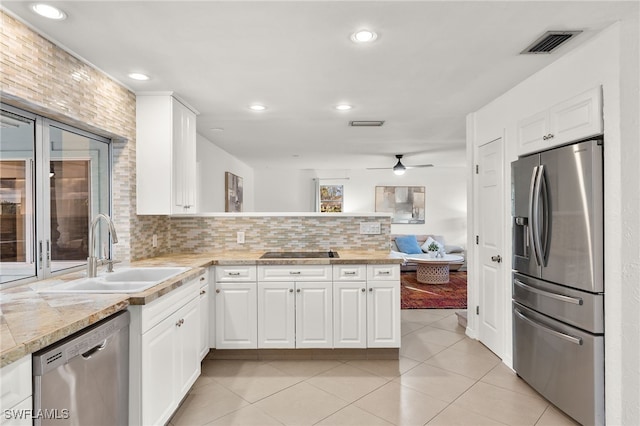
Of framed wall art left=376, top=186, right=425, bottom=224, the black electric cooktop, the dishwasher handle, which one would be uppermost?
framed wall art left=376, top=186, right=425, bottom=224

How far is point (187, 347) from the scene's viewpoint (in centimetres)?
232

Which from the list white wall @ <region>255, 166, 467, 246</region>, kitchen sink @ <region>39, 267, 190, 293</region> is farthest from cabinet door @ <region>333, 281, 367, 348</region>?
white wall @ <region>255, 166, 467, 246</region>

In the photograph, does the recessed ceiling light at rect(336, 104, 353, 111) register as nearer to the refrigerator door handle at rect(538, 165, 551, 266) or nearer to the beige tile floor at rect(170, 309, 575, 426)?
the refrigerator door handle at rect(538, 165, 551, 266)

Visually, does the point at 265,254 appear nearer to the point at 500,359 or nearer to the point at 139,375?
the point at 139,375

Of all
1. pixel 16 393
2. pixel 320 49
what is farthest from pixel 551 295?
pixel 16 393

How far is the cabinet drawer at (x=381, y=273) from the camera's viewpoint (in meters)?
2.99

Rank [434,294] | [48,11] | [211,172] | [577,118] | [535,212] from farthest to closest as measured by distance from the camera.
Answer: [434,294] → [211,172] → [535,212] → [577,118] → [48,11]

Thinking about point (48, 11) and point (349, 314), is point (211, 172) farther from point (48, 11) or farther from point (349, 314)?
point (48, 11)

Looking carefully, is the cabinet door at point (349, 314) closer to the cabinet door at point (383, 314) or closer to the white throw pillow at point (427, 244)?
the cabinet door at point (383, 314)

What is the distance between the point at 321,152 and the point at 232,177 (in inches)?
63.0

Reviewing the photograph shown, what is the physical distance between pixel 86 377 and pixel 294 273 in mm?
1736

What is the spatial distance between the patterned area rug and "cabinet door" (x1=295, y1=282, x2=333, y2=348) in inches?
81.6

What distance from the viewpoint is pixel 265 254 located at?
3377mm

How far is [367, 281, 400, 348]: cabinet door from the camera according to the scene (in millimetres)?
2992
